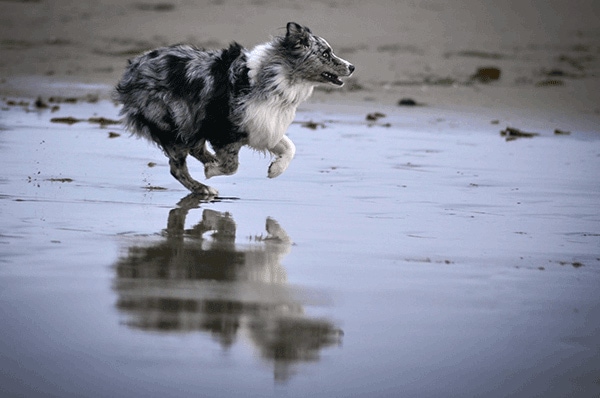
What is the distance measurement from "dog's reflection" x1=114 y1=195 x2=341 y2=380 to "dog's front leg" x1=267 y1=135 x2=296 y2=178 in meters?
1.96

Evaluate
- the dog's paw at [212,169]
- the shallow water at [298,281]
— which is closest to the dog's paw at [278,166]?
the shallow water at [298,281]

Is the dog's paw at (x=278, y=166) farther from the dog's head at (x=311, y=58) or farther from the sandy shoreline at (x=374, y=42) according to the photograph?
Result: the sandy shoreline at (x=374, y=42)

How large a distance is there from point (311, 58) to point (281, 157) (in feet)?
2.64

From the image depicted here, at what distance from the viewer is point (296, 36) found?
7742mm

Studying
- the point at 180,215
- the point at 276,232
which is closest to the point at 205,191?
the point at 180,215

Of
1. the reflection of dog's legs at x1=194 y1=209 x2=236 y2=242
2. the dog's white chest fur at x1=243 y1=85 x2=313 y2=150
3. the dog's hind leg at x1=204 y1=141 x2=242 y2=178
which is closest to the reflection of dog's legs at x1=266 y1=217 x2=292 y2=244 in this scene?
the reflection of dog's legs at x1=194 y1=209 x2=236 y2=242

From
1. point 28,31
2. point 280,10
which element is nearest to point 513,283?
point 280,10

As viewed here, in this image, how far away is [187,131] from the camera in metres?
7.81

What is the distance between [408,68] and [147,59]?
410 inches

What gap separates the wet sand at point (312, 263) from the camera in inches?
140

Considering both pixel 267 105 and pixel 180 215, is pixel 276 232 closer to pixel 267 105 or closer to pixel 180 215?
pixel 180 215

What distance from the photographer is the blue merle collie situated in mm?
7570

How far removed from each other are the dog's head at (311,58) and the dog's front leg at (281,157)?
21.3 inches

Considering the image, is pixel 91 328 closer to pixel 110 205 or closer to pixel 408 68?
pixel 110 205
